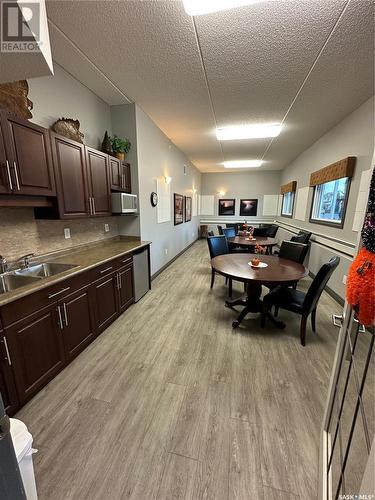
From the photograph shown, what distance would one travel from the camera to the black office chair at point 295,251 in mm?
3385

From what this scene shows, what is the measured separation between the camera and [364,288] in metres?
0.73

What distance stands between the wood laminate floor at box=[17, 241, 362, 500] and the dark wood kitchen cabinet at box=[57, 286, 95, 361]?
0.14 metres

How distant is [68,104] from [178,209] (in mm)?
3477

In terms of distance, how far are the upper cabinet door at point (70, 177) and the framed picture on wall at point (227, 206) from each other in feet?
23.9

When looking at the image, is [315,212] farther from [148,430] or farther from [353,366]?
[148,430]

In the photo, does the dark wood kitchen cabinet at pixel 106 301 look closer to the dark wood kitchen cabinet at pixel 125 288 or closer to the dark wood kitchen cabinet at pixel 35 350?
the dark wood kitchen cabinet at pixel 125 288

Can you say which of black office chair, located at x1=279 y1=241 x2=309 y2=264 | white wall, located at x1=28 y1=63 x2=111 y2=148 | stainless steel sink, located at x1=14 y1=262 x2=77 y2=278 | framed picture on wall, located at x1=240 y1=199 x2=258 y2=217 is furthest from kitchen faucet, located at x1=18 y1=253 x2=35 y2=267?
framed picture on wall, located at x1=240 y1=199 x2=258 y2=217

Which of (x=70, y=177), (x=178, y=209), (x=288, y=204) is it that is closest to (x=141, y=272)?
(x=70, y=177)

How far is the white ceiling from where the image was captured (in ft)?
5.49

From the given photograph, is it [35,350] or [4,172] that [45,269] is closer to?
[35,350]

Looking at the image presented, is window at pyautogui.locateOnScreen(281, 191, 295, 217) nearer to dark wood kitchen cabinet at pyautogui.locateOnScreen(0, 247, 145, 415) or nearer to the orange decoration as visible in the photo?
dark wood kitchen cabinet at pyautogui.locateOnScreen(0, 247, 145, 415)

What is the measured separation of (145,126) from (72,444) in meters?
4.07

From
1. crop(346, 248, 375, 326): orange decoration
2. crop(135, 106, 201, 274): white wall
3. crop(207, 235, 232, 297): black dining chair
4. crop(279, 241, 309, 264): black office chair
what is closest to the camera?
crop(346, 248, 375, 326): orange decoration

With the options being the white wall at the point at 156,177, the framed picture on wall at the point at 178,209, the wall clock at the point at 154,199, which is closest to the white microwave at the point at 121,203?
the white wall at the point at 156,177
